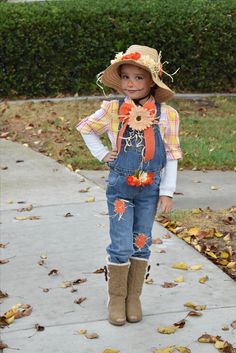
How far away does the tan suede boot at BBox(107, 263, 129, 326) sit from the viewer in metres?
4.89

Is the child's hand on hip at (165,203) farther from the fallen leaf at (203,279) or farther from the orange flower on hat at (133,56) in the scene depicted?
the fallen leaf at (203,279)

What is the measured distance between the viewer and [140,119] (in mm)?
4691

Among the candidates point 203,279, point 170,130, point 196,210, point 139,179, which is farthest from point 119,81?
point 196,210

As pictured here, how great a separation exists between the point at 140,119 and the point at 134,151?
179mm

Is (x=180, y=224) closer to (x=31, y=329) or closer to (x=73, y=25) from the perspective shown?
(x=31, y=329)

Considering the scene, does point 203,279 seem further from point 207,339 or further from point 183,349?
→ point 183,349

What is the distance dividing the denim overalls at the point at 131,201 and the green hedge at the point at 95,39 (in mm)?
7443

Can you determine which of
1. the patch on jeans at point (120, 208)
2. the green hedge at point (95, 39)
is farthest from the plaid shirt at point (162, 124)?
the green hedge at point (95, 39)

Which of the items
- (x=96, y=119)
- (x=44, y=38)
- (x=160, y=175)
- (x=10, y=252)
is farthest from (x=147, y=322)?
(x=44, y=38)

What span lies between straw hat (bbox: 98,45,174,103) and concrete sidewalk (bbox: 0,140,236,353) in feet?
4.16

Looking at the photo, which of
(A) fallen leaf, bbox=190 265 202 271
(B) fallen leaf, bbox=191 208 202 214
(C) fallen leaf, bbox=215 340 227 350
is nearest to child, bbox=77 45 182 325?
(C) fallen leaf, bbox=215 340 227 350

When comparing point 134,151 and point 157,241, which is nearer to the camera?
point 134,151

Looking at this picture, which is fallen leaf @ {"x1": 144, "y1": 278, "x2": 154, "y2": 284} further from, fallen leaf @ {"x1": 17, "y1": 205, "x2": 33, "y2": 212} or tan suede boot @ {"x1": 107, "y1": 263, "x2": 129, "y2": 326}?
fallen leaf @ {"x1": 17, "y1": 205, "x2": 33, "y2": 212}

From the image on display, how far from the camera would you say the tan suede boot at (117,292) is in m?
4.89
